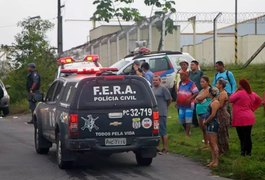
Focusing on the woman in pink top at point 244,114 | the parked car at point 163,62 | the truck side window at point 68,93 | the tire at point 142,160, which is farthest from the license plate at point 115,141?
the parked car at point 163,62

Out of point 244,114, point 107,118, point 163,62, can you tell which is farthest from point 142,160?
point 163,62

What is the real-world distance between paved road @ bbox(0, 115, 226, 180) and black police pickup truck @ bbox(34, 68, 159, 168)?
0.39 meters

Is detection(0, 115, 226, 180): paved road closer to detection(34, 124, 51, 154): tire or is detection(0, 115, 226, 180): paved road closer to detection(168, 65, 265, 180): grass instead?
detection(34, 124, 51, 154): tire

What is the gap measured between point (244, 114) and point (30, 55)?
18.7 meters

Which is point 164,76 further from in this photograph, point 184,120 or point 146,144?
point 146,144

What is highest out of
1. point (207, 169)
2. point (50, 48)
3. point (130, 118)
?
point (50, 48)

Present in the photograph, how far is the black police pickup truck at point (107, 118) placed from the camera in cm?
1206

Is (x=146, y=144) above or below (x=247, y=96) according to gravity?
below

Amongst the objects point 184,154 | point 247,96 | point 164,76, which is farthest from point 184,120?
point 164,76

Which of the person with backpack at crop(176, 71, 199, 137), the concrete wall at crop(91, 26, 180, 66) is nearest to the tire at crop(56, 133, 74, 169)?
the person with backpack at crop(176, 71, 199, 137)

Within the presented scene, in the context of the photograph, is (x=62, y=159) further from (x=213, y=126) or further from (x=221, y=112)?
(x=221, y=112)

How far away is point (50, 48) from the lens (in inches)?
1231

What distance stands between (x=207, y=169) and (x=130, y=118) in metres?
1.69

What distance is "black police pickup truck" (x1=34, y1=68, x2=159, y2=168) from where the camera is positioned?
39.6ft
